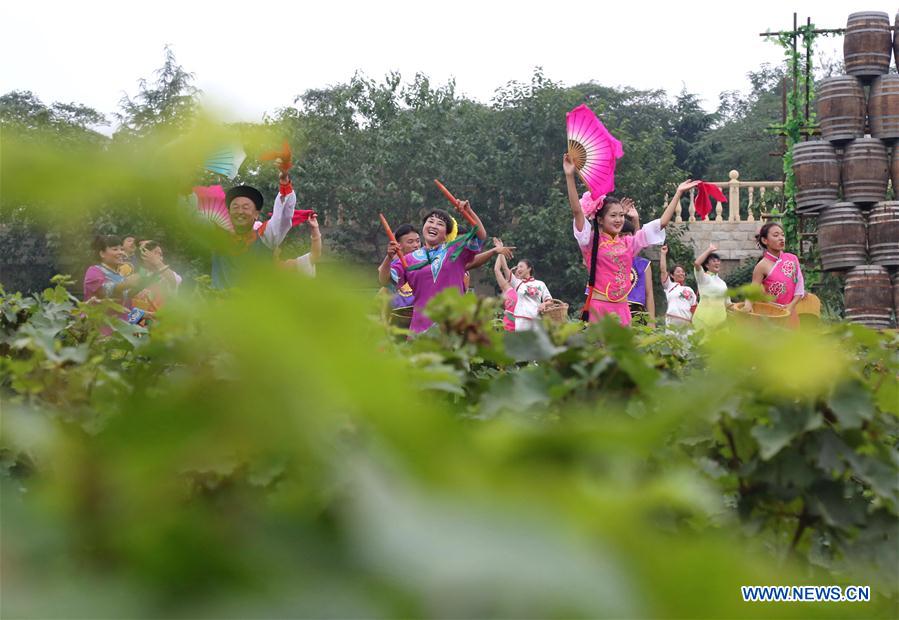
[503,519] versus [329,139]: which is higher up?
[329,139]

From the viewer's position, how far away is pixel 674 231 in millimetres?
24500

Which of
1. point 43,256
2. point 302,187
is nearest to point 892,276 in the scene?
point 302,187

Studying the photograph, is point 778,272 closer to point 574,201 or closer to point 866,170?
point 574,201

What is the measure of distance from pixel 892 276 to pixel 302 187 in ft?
52.0

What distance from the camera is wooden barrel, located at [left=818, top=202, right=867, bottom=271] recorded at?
11750 mm

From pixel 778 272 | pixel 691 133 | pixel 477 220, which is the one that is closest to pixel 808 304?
pixel 778 272

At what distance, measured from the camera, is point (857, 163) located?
11859 mm

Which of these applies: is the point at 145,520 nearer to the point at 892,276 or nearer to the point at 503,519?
the point at 503,519

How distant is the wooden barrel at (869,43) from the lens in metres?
11.9

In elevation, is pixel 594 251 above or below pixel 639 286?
above

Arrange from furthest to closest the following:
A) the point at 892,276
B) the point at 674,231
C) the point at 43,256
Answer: the point at 674,231 < the point at 43,256 < the point at 892,276

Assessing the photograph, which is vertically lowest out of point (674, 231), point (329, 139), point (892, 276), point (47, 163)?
point (47, 163)

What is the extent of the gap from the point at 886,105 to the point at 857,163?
0.74 meters

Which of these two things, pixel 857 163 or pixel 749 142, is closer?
pixel 857 163
